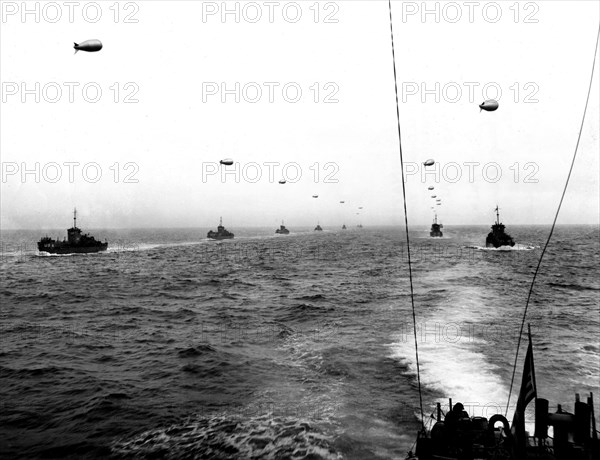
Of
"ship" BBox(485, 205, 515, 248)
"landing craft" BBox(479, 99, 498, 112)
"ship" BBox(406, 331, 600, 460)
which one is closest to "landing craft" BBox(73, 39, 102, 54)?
"landing craft" BBox(479, 99, 498, 112)

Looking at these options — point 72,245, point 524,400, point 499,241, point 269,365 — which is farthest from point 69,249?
point 524,400

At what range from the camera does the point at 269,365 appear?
17656 millimetres

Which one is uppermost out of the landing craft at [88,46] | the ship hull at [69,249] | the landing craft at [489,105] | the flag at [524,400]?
the landing craft at [88,46]

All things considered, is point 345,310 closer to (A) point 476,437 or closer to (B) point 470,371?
(B) point 470,371

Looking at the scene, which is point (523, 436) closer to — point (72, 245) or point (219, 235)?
point (72, 245)

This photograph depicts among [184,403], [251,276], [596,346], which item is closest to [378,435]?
[184,403]

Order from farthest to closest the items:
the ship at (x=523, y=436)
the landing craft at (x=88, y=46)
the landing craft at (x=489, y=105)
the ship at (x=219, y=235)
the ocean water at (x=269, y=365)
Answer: the ship at (x=219, y=235), the landing craft at (x=489, y=105), the landing craft at (x=88, y=46), the ocean water at (x=269, y=365), the ship at (x=523, y=436)

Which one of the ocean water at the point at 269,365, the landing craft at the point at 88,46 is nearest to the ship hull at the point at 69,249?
the ocean water at the point at 269,365

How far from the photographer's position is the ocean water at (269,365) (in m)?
11.6

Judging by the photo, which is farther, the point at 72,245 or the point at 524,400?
the point at 72,245

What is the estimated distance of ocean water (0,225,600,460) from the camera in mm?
11555

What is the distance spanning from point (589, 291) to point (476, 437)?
34.1 m

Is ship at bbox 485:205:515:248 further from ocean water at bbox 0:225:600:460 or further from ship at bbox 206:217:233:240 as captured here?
ship at bbox 206:217:233:240

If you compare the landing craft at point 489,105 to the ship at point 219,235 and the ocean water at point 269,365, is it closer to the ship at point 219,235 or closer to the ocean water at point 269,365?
the ocean water at point 269,365
